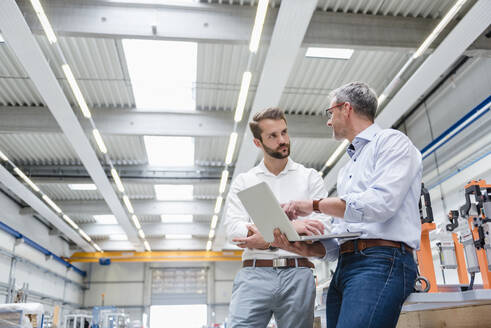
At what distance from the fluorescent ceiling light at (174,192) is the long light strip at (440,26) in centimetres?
886

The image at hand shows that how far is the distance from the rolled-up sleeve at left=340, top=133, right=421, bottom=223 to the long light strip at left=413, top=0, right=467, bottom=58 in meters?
4.65

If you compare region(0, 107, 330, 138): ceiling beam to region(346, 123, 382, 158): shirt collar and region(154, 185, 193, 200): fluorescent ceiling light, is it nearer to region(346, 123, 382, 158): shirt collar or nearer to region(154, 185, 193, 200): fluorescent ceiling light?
region(154, 185, 193, 200): fluorescent ceiling light

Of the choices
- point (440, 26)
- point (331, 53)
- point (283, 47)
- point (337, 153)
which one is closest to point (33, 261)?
point (337, 153)

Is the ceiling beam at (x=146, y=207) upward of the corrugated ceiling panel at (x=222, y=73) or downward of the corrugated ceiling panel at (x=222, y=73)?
downward

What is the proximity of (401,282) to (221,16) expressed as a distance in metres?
5.68

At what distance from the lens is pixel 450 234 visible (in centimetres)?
525

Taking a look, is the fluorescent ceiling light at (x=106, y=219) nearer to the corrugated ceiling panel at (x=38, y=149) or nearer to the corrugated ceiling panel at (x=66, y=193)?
the corrugated ceiling panel at (x=66, y=193)

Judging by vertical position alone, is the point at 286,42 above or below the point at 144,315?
above

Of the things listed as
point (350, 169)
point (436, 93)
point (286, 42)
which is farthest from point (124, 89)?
point (350, 169)

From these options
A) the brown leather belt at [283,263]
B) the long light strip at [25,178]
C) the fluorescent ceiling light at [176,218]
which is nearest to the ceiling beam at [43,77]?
the long light strip at [25,178]

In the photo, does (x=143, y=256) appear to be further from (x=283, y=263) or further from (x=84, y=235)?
(x=283, y=263)

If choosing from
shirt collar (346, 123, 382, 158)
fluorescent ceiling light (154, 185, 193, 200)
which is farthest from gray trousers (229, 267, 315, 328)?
fluorescent ceiling light (154, 185, 193, 200)

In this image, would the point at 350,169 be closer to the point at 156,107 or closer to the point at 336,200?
the point at 336,200

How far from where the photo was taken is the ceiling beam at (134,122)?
31.0 feet
